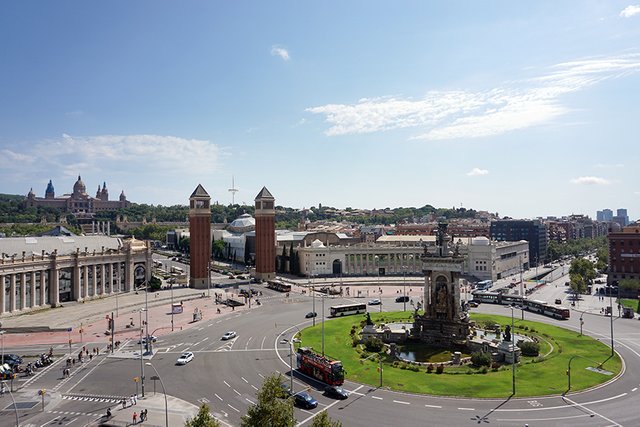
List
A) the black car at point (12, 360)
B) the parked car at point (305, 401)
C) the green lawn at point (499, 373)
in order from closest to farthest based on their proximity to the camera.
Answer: the parked car at point (305, 401)
the green lawn at point (499, 373)
the black car at point (12, 360)

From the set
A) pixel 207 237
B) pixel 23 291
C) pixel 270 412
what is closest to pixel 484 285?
pixel 207 237

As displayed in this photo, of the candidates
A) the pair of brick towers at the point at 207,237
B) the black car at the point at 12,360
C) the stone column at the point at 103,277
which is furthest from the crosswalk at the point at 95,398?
the pair of brick towers at the point at 207,237

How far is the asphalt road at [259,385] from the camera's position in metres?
41.6

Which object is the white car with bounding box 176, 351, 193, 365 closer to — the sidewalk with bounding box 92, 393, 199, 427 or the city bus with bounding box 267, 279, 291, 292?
the sidewalk with bounding box 92, 393, 199, 427

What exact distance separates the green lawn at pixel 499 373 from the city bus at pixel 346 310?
717 inches

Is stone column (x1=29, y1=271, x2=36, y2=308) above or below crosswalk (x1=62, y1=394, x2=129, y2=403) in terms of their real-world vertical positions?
above

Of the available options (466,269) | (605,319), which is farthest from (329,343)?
(466,269)

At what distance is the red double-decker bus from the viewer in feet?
162

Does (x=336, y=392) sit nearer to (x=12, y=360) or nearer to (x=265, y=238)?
(x=12, y=360)

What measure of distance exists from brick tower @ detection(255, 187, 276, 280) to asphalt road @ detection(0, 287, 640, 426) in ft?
222

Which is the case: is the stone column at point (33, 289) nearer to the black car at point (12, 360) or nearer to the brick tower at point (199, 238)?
the black car at point (12, 360)

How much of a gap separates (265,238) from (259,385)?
298ft

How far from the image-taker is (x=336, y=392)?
4703 cm

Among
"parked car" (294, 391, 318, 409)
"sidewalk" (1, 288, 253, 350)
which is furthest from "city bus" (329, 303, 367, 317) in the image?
"parked car" (294, 391, 318, 409)
